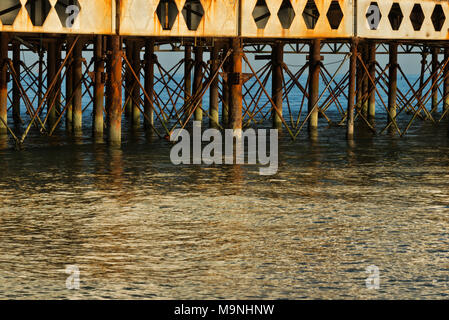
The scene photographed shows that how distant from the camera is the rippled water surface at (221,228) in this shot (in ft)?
37.2

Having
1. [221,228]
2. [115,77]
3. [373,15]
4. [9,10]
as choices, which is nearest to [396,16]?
[373,15]

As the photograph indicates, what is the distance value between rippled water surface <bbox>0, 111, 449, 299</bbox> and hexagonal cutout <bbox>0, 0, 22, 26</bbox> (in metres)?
4.50

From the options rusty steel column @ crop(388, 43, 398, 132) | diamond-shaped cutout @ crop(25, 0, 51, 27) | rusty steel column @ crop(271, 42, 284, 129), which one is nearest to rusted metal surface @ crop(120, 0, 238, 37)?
diamond-shaped cutout @ crop(25, 0, 51, 27)

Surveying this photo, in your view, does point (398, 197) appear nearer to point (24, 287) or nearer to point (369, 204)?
point (369, 204)

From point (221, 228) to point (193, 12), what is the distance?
16794 millimetres

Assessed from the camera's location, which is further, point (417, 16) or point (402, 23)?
point (417, 16)

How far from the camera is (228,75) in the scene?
101 feet

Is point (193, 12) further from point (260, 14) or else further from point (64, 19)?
point (64, 19)

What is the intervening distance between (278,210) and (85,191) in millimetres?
4633

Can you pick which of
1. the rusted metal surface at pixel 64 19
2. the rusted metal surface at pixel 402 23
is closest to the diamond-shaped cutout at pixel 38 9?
the rusted metal surface at pixel 64 19

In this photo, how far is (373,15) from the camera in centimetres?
3259

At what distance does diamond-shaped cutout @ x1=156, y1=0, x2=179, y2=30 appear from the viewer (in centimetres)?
3044

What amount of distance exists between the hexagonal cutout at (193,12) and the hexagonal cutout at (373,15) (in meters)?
6.01
